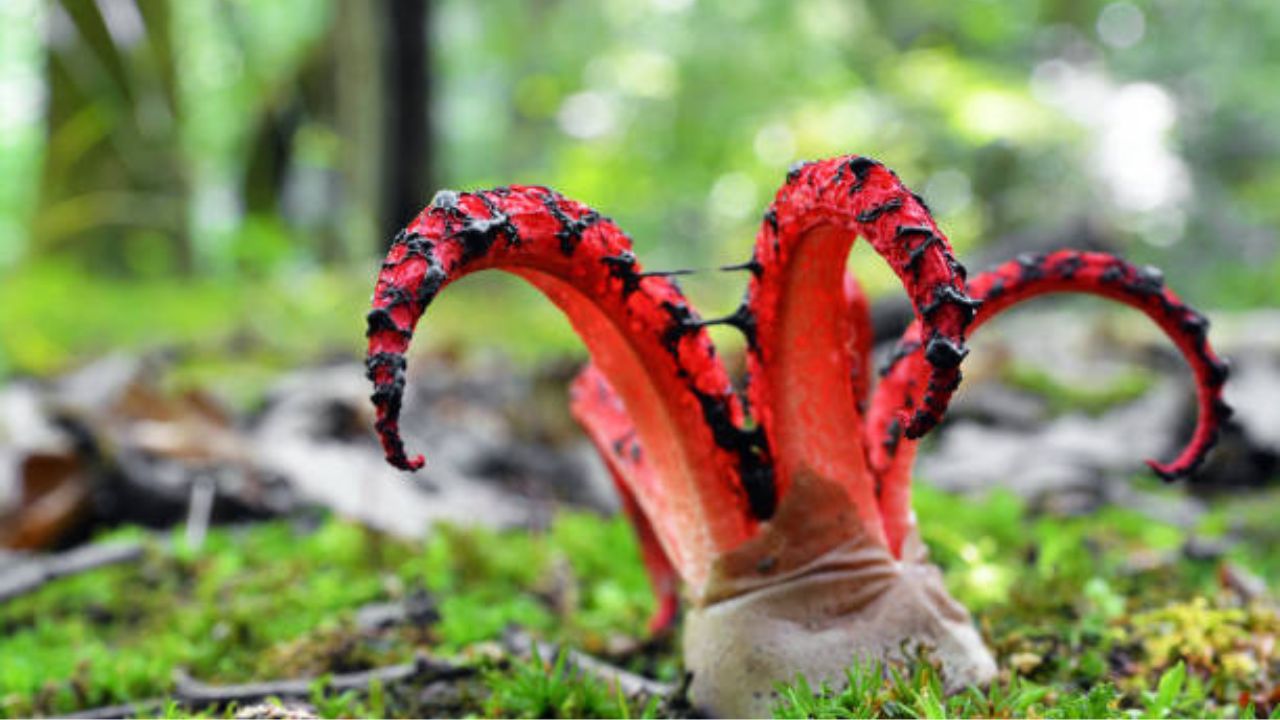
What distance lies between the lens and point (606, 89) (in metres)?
11.6

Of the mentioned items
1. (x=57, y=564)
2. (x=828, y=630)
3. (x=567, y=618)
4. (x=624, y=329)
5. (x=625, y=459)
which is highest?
(x=624, y=329)

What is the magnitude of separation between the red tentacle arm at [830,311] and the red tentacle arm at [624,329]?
110mm

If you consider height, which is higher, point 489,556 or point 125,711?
point 489,556

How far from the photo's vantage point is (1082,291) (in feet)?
6.53

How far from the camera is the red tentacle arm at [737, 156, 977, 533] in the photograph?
4.51 feet

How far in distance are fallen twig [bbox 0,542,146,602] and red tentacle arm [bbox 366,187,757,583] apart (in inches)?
84.4

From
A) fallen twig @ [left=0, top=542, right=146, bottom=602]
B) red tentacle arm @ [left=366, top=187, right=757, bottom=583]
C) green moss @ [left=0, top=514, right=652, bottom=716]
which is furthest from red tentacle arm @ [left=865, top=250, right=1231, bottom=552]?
fallen twig @ [left=0, top=542, right=146, bottom=602]

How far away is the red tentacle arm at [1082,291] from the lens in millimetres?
1937

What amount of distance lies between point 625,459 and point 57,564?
2.21 m

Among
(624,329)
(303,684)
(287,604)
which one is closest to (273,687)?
(303,684)

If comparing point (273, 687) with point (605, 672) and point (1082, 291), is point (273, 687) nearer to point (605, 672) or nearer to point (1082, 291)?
point (605, 672)

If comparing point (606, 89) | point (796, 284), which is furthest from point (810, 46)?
point (796, 284)

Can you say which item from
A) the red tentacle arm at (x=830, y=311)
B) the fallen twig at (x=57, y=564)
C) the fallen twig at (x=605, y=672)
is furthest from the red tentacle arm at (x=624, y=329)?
the fallen twig at (x=57, y=564)

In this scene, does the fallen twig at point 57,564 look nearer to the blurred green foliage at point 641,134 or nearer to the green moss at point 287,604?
the green moss at point 287,604
